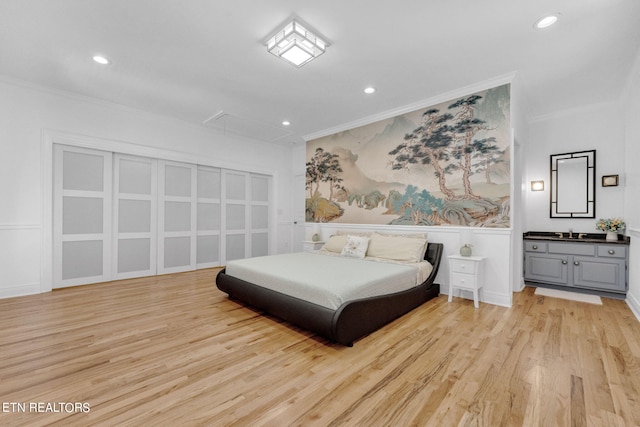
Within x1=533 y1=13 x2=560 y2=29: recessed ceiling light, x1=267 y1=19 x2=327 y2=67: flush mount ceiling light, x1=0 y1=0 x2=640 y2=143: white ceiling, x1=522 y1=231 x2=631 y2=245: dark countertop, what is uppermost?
x1=0 y1=0 x2=640 y2=143: white ceiling

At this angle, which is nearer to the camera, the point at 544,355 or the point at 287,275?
the point at 544,355

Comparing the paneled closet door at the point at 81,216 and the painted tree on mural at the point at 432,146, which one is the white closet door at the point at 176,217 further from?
the painted tree on mural at the point at 432,146

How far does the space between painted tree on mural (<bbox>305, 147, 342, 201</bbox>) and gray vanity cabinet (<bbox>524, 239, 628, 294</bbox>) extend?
131 inches

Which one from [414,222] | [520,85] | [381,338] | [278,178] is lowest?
[381,338]

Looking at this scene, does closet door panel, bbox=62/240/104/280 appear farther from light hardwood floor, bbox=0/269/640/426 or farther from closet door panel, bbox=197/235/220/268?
closet door panel, bbox=197/235/220/268

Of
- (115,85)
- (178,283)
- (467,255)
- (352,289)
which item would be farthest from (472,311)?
(115,85)

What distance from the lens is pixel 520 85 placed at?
3.57m

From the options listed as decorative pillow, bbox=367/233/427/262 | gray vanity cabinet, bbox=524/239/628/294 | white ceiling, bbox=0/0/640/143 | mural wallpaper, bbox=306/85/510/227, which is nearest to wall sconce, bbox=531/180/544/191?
gray vanity cabinet, bbox=524/239/628/294

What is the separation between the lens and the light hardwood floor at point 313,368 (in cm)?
154

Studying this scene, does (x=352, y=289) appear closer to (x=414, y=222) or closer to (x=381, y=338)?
(x=381, y=338)

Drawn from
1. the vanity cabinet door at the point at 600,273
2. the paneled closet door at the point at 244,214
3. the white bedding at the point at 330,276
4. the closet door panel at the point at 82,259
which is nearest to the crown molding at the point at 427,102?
the paneled closet door at the point at 244,214

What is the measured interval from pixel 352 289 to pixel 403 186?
7.98ft

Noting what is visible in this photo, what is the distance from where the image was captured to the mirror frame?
4.19 meters

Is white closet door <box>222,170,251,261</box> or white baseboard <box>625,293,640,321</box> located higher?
white closet door <box>222,170,251,261</box>
